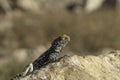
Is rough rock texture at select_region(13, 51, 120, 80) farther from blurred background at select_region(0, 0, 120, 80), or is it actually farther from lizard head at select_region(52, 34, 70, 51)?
blurred background at select_region(0, 0, 120, 80)

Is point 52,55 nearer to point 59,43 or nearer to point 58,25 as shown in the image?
point 59,43

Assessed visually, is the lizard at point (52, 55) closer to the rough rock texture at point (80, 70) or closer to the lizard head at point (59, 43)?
the lizard head at point (59, 43)

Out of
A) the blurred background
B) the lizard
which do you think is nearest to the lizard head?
the lizard

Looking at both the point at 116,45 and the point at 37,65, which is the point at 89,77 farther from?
the point at 116,45

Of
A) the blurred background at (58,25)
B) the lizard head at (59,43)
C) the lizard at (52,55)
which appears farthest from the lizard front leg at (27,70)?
the blurred background at (58,25)

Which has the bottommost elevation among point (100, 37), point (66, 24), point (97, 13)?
point (100, 37)

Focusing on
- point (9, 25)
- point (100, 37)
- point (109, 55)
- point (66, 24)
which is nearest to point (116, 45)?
point (100, 37)
